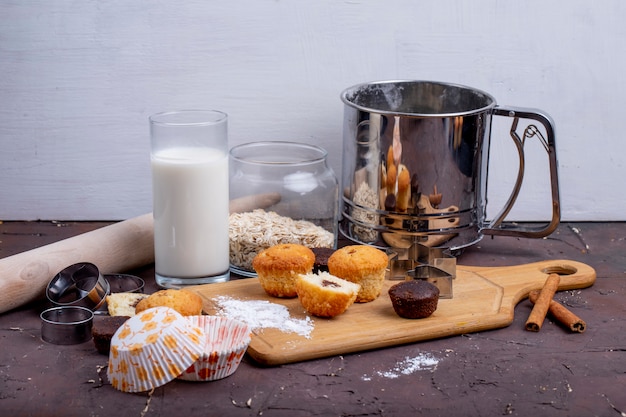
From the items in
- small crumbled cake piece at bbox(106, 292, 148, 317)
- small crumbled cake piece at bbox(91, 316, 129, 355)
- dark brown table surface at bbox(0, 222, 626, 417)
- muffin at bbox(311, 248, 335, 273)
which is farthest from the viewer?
muffin at bbox(311, 248, 335, 273)

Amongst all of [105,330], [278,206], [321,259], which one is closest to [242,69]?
[278,206]

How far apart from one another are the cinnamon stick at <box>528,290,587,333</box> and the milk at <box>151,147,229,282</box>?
543 millimetres

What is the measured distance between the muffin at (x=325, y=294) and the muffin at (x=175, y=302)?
159mm

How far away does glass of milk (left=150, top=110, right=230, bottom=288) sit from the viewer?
54.1 inches

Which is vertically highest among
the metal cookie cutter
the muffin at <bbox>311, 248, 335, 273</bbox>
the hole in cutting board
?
the muffin at <bbox>311, 248, 335, 273</bbox>

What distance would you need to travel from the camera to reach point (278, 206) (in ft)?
5.05

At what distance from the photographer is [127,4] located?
5.44ft

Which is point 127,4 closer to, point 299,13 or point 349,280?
point 299,13

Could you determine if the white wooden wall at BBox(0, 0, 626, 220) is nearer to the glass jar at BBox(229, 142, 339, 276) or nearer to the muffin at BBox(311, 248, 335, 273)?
the glass jar at BBox(229, 142, 339, 276)

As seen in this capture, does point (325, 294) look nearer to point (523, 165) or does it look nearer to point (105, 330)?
point (105, 330)

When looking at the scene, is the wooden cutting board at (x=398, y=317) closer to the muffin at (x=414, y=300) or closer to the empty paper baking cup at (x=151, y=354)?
the muffin at (x=414, y=300)

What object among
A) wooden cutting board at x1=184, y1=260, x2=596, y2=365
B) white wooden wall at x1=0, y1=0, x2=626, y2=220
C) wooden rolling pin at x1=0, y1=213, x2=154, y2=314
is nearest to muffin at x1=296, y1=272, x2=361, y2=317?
wooden cutting board at x1=184, y1=260, x2=596, y2=365

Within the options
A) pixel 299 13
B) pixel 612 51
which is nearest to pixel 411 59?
pixel 299 13

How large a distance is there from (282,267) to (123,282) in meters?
0.30
